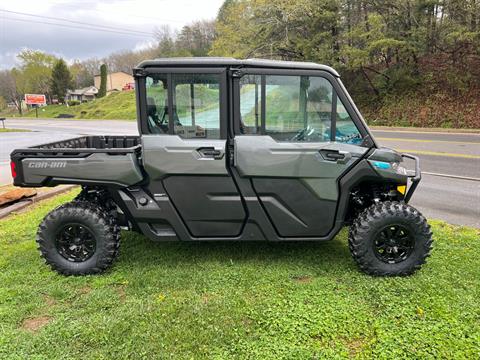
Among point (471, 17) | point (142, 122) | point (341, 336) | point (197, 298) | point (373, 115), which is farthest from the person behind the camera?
point (373, 115)

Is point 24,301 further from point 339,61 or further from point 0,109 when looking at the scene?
point 0,109

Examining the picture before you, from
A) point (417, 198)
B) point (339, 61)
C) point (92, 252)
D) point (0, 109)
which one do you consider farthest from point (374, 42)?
point (0, 109)

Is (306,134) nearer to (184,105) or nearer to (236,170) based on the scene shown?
(236,170)

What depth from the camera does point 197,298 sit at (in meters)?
3.39

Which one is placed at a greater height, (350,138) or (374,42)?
(374,42)

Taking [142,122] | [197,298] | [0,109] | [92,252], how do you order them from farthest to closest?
1. [0,109]
2. [92,252]
3. [142,122]
4. [197,298]

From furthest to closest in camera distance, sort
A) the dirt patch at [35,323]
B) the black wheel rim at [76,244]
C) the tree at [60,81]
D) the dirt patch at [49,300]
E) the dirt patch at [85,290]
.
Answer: the tree at [60,81], the black wheel rim at [76,244], the dirt patch at [85,290], the dirt patch at [49,300], the dirt patch at [35,323]

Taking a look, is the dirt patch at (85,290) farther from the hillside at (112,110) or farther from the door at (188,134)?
the hillside at (112,110)

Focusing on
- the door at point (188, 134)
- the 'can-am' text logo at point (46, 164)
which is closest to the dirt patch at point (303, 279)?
the door at point (188, 134)

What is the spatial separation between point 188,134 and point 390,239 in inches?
87.5

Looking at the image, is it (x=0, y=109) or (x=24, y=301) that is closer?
(x=24, y=301)

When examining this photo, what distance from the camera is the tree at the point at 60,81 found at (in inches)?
3014

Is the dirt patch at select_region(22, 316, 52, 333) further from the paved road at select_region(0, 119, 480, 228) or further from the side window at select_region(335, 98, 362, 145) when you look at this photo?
the paved road at select_region(0, 119, 480, 228)

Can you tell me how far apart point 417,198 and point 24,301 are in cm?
627
